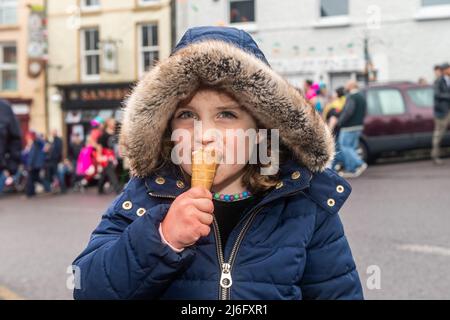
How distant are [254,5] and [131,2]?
747cm

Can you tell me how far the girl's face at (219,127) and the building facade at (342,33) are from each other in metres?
14.3

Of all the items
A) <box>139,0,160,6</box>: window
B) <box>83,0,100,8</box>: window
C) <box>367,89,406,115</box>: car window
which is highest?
<box>83,0,100,8</box>: window

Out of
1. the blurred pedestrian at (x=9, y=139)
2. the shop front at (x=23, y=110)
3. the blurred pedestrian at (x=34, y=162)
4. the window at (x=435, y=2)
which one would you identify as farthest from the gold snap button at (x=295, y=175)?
the shop front at (x=23, y=110)

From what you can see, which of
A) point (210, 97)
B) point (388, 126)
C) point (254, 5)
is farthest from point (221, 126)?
point (254, 5)

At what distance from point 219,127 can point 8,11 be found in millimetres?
25665

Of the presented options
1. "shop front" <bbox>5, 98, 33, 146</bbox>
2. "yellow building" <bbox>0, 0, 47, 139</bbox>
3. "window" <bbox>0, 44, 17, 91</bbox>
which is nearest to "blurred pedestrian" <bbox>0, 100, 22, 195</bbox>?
"yellow building" <bbox>0, 0, 47, 139</bbox>

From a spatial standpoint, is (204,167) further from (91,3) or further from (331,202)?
(91,3)

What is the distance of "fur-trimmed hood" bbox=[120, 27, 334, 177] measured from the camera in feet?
5.99

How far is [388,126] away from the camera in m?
12.6

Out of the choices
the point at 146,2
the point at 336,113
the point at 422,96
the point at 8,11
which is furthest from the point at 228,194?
the point at 8,11

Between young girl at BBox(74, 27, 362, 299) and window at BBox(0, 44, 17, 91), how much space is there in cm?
2501

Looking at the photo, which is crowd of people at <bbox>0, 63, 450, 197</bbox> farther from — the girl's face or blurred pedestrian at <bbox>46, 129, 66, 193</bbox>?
the girl's face

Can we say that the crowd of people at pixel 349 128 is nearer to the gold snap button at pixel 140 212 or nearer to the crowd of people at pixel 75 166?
the crowd of people at pixel 75 166

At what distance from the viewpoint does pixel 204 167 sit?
162 centimetres
